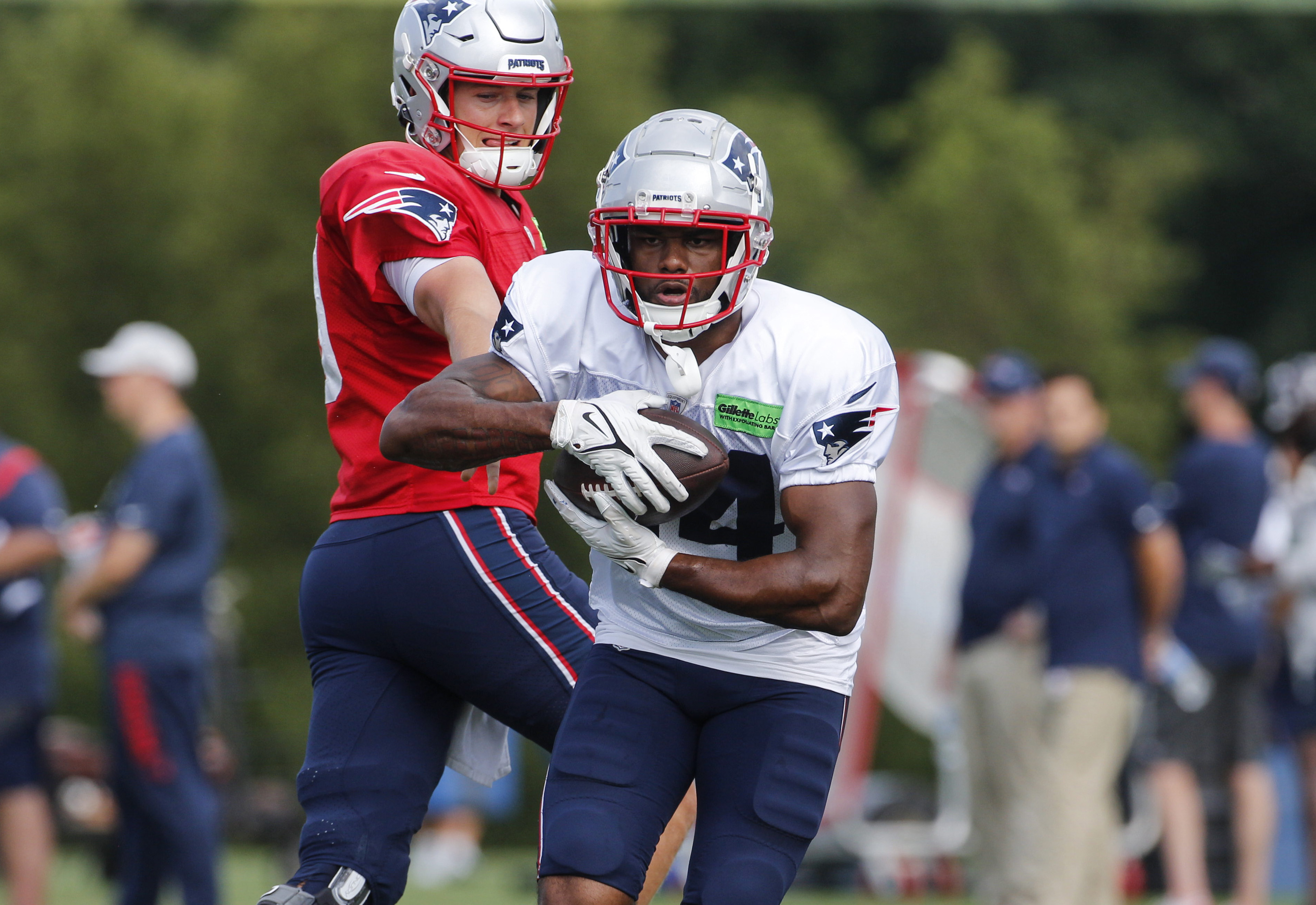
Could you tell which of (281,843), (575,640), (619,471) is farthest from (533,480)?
(281,843)

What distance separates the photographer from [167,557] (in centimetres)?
666

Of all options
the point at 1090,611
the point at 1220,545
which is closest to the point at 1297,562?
the point at 1220,545

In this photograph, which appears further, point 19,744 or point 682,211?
point 19,744

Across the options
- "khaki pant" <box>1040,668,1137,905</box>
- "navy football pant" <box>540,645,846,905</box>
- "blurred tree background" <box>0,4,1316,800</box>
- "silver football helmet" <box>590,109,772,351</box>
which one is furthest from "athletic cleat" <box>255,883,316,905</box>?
"blurred tree background" <box>0,4,1316,800</box>

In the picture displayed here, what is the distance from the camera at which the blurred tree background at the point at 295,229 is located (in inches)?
749

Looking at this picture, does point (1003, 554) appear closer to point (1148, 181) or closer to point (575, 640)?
point (575, 640)

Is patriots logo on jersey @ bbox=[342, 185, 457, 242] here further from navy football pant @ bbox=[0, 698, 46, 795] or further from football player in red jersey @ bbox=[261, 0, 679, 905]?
navy football pant @ bbox=[0, 698, 46, 795]

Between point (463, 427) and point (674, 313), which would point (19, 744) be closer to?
point (463, 427)

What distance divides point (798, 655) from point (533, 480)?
791 mm

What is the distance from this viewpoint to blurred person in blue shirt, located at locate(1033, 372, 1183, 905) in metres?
6.95

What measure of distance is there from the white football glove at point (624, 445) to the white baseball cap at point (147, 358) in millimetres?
3928

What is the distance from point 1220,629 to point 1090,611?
3.78ft

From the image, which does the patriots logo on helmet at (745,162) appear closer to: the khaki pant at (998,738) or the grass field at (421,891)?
the khaki pant at (998,738)

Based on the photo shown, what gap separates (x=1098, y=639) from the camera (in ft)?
23.3
